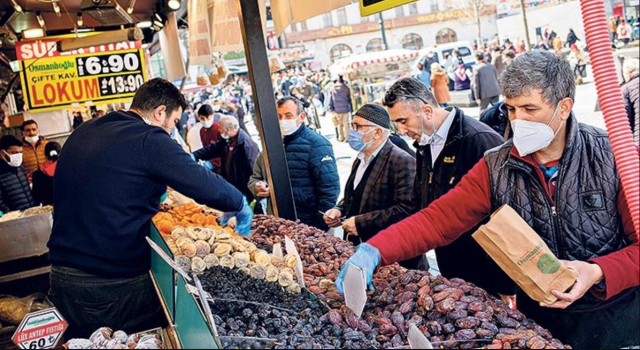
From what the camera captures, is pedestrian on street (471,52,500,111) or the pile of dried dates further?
pedestrian on street (471,52,500,111)

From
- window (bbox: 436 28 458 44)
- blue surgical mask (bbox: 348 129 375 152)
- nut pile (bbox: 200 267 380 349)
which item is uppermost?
window (bbox: 436 28 458 44)

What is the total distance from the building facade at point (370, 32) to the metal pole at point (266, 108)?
164ft

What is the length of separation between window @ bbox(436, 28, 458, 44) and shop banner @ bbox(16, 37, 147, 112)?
47.0 metres

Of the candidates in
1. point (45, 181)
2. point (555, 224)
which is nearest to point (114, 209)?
point (555, 224)

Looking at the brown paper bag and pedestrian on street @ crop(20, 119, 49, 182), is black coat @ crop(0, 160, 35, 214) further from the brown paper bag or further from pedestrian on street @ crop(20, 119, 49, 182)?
the brown paper bag

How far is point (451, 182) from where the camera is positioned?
3.66 meters

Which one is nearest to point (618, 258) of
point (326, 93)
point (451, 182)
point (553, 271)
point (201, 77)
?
point (553, 271)

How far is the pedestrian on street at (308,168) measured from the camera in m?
5.63

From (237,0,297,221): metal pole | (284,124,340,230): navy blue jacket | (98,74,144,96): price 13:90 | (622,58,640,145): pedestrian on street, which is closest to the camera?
(237,0,297,221): metal pole

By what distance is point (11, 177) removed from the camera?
27.0ft

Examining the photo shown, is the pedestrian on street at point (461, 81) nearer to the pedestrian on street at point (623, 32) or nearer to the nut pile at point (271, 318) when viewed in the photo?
the pedestrian on street at point (623, 32)

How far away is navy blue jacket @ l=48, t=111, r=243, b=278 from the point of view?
335cm

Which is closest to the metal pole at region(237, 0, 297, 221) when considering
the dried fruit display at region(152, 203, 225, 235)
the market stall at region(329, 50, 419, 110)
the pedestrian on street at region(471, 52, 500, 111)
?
the dried fruit display at region(152, 203, 225, 235)

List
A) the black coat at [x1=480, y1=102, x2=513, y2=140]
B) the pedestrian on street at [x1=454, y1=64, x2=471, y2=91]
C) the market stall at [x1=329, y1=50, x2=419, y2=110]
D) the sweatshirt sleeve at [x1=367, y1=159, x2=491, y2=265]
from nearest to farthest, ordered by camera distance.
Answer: the sweatshirt sleeve at [x1=367, y1=159, x2=491, y2=265] < the black coat at [x1=480, y1=102, x2=513, y2=140] < the pedestrian on street at [x1=454, y1=64, x2=471, y2=91] < the market stall at [x1=329, y1=50, x2=419, y2=110]
